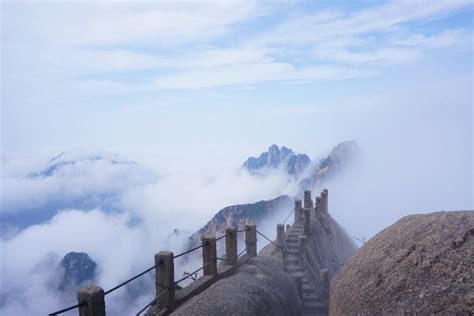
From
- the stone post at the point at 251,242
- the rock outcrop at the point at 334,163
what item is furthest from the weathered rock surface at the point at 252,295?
→ the rock outcrop at the point at 334,163

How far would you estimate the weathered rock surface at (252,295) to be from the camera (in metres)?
13.0

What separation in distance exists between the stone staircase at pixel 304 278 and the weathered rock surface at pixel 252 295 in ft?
5.61

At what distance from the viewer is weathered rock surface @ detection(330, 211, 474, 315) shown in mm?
10156

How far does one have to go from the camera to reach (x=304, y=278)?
25688 millimetres

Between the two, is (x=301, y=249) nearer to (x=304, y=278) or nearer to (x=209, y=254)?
(x=304, y=278)

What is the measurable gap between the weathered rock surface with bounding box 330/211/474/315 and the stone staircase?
7.45 meters

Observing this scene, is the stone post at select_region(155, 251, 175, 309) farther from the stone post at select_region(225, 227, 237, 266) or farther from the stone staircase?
the stone staircase

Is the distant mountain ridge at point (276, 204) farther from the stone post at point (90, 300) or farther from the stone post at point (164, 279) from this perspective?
the stone post at point (90, 300)

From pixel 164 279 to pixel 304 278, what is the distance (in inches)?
572

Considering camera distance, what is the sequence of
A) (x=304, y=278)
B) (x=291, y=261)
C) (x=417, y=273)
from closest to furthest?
(x=417, y=273)
(x=304, y=278)
(x=291, y=261)

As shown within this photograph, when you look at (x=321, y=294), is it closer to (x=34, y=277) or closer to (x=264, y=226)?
(x=264, y=226)

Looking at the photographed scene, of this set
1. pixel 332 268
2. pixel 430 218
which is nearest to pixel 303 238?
pixel 332 268

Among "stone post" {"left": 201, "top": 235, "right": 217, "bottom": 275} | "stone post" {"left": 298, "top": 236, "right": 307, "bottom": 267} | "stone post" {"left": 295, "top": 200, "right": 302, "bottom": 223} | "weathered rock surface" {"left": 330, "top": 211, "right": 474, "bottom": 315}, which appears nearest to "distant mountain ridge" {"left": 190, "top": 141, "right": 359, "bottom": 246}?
"stone post" {"left": 295, "top": 200, "right": 302, "bottom": 223}

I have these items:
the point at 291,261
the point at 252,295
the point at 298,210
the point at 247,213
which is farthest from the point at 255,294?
the point at 247,213
